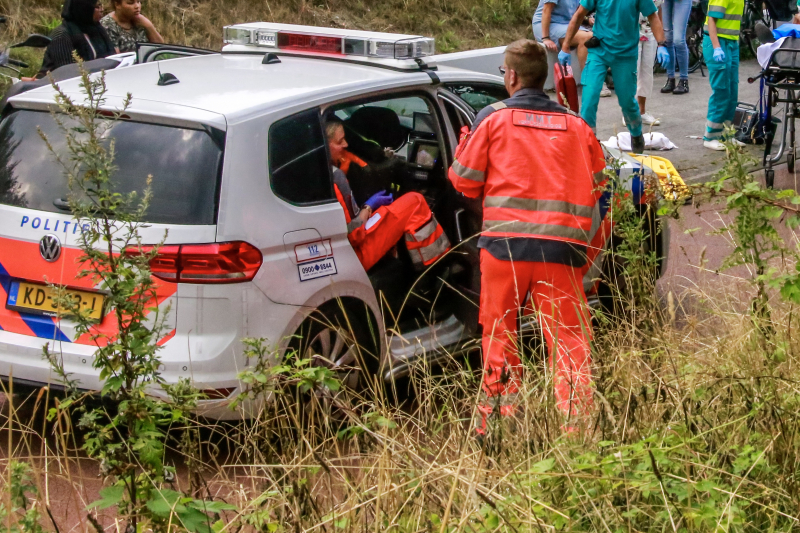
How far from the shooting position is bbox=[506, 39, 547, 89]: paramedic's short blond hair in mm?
4453

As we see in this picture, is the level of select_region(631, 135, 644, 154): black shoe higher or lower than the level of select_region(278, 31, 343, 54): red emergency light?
lower

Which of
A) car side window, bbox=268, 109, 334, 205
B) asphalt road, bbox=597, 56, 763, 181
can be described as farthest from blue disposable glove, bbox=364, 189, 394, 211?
asphalt road, bbox=597, 56, 763, 181

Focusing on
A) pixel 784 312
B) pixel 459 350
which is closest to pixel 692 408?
pixel 784 312

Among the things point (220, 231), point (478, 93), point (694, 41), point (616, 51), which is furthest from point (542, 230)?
point (694, 41)

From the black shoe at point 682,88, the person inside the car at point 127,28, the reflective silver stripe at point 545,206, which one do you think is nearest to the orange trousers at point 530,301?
the reflective silver stripe at point 545,206

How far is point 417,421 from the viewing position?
3.41 metres

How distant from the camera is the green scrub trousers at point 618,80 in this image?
942 cm

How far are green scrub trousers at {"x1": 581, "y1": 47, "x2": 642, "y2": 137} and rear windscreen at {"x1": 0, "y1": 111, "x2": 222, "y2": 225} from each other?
19.8 ft

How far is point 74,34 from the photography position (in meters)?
7.38

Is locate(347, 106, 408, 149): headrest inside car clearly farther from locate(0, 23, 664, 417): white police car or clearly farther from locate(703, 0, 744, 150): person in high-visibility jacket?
locate(703, 0, 744, 150): person in high-visibility jacket

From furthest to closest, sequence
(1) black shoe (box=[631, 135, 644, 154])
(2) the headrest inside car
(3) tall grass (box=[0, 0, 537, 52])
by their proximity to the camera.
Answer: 1. (3) tall grass (box=[0, 0, 537, 52])
2. (1) black shoe (box=[631, 135, 644, 154])
3. (2) the headrest inside car

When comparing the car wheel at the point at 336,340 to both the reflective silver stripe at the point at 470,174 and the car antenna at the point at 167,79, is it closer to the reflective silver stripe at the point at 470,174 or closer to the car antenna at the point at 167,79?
the reflective silver stripe at the point at 470,174

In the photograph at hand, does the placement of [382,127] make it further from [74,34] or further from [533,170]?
[74,34]

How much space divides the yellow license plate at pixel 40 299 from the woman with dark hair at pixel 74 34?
3628mm
